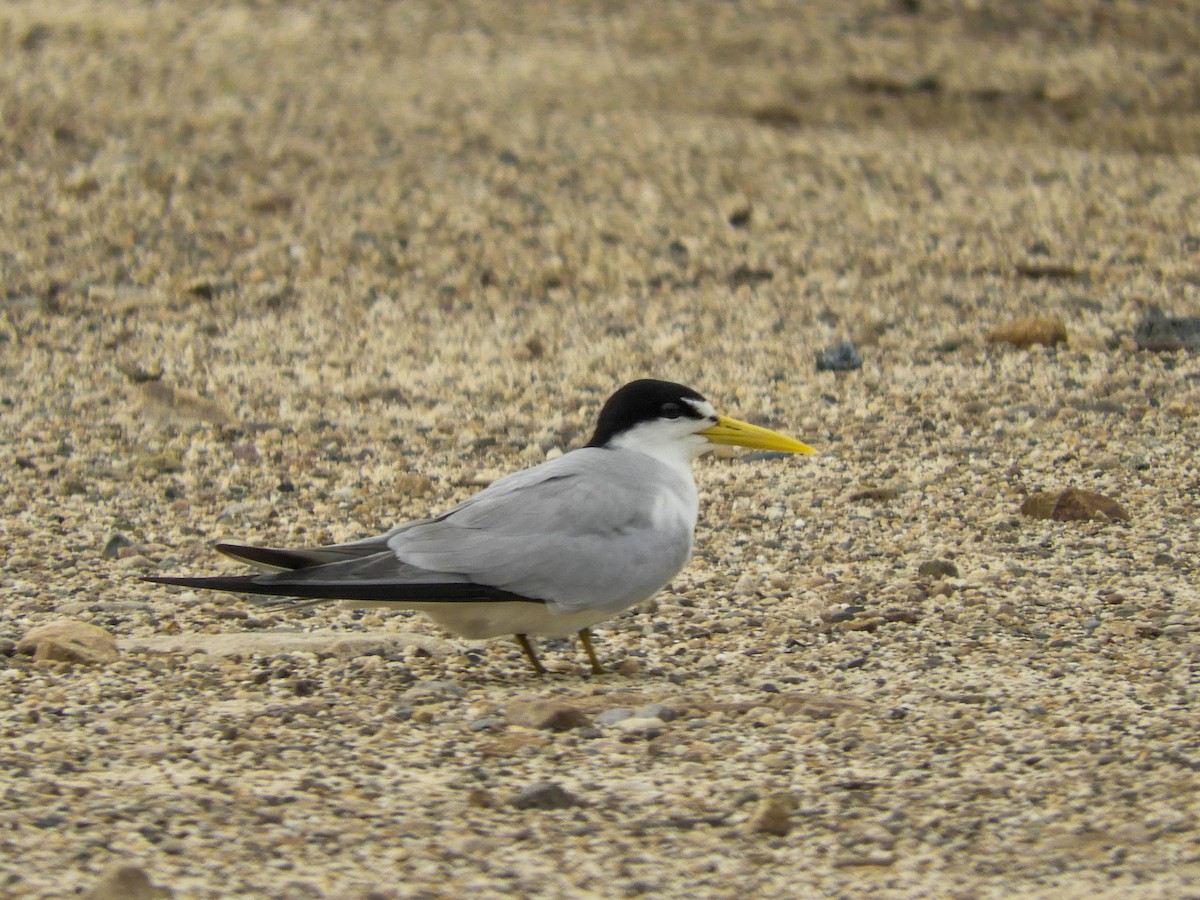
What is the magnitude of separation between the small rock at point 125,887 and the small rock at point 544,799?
2.27ft

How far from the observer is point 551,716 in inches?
136

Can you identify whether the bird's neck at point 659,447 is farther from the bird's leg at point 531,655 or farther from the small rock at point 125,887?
the small rock at point 125,887

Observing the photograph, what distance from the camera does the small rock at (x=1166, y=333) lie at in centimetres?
624

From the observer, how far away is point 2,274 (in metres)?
7.20

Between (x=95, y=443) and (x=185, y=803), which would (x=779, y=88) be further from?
(x=185, y=803)

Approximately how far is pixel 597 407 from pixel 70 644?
258cm

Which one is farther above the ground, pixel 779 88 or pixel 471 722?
pixel 779 88

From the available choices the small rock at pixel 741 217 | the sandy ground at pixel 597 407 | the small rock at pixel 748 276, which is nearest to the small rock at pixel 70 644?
the sandy ground at pixel 597 407

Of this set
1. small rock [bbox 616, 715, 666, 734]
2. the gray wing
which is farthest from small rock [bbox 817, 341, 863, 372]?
small rock [bbox 616, 715, 666, 734]

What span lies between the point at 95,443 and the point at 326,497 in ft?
3.16

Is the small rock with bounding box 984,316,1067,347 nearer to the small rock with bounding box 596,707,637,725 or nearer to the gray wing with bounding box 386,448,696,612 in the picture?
the gray wing with bounding box 386,448,696,612

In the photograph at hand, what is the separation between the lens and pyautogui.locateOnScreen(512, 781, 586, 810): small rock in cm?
308

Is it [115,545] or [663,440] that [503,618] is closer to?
[663,440]

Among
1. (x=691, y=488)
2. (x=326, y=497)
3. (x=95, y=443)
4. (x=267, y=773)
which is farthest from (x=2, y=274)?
(x=267, y=773)
